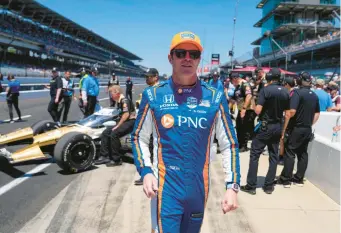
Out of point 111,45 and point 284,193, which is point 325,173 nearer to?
point 284,193

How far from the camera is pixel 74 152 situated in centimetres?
574

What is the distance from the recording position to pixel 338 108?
8.54 m

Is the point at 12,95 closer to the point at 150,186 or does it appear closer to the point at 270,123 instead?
the point at 270,123

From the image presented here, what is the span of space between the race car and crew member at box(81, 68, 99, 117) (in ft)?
10.4

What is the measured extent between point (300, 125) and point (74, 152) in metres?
3.77

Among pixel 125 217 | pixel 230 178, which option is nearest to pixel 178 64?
pixel 230 178

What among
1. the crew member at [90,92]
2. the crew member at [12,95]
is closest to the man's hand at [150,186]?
the crew member at [90,92]

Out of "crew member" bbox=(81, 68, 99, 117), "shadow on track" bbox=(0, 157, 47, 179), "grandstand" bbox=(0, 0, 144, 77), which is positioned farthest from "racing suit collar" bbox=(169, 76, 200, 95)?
"grandstand" bbox=(0, 0, 144, 77)

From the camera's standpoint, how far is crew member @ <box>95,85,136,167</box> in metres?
6.33

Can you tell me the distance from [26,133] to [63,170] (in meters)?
0.97

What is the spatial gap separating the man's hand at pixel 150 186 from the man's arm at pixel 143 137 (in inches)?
3.0

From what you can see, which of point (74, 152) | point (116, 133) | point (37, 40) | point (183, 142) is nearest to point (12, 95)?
point (116, 133)

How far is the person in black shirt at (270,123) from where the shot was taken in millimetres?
4871

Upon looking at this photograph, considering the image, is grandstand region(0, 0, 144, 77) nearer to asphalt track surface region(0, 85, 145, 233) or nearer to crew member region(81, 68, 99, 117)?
crew member region(81, 68, 99, 117)
